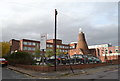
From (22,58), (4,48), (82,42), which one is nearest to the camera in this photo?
(22,58)

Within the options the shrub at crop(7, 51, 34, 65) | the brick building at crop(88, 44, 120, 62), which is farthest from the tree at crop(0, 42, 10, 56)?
the brick building at crop(88, 44, 120, 62)

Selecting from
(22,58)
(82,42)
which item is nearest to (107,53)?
(82,42)

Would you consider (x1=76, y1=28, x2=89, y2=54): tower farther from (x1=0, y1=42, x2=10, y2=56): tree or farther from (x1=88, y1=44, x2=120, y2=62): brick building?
(x1=0, y1=42, x2=10, y2=56): tree

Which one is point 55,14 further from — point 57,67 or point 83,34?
point 83,34

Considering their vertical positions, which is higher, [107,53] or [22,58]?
[107,53]

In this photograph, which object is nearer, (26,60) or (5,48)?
(26,60)

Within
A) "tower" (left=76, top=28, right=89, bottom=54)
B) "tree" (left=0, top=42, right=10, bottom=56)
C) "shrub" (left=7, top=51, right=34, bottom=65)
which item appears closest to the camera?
"shrub" (left=7, top=51, right=34, bottom=65)

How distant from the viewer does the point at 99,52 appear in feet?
300

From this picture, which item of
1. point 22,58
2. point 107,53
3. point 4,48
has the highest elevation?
point 4,48

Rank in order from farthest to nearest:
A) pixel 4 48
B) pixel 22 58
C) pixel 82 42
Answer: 1. pixel 82 42
2. pixel 4 48
3. pixel 22 58

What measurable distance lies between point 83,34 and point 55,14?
4803 centimetres

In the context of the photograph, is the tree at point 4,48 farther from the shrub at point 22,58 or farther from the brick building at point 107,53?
the brick building at point 107,53

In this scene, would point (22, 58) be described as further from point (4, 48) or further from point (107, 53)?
point (107, 53)

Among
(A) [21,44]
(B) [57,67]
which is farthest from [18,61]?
(A) [21,44]
